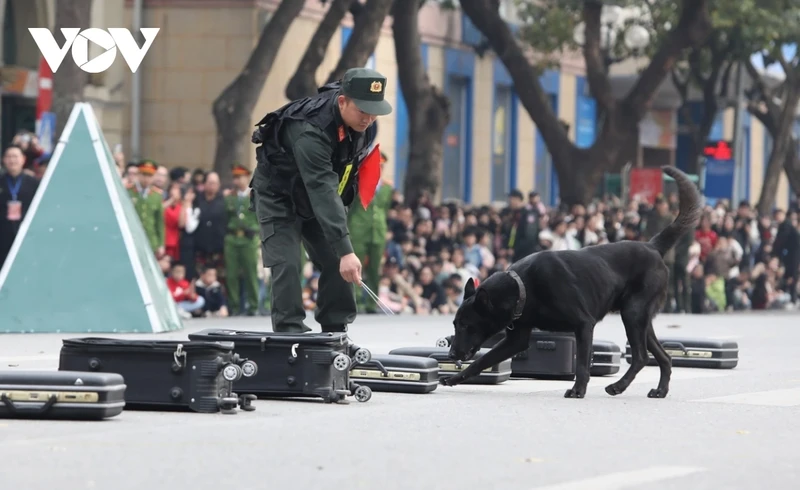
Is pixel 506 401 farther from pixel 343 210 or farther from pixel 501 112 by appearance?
pixel 501 112

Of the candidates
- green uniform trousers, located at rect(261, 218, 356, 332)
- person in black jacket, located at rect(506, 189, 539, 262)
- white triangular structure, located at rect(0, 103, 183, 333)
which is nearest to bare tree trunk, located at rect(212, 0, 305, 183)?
person in black jacket, located at rect(506, 189, 539, 262)

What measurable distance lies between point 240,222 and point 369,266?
230 centimetres

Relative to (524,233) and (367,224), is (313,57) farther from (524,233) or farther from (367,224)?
(367,224)

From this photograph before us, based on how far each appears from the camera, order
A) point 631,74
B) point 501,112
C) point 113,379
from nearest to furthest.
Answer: point 113,379 → point 501,112 → point 631,74

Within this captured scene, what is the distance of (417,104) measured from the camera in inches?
1093

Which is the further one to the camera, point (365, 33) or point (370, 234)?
point (365, 33)

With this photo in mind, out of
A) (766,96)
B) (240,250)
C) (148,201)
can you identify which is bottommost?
(240,250)

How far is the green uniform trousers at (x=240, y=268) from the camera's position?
65.4ft

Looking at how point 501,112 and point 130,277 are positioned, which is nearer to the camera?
point 130,277

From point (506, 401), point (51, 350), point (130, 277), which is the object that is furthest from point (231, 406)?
point (130, 277)

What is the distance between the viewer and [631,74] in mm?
50281

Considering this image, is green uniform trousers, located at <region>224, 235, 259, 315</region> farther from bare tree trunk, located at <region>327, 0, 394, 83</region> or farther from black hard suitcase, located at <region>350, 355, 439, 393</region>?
black hard suitcase, located at <region>350, 355, 439, 393</region>

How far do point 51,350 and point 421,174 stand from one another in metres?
15.4

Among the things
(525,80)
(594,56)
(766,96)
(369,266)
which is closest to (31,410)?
(369,266)
